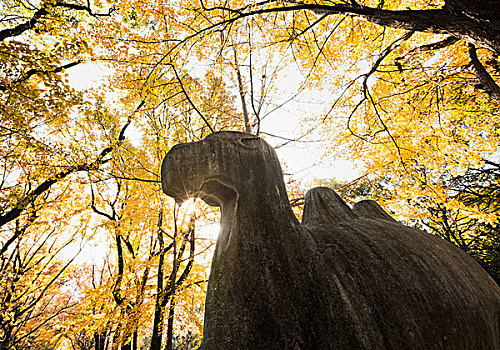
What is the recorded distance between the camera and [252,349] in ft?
3.11

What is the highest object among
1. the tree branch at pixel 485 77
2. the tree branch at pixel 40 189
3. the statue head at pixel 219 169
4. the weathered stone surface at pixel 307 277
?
the tree branch at pixel 40 189

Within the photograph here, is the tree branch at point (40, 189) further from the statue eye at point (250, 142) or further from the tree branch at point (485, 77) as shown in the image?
the tree branch at point (485, 77)

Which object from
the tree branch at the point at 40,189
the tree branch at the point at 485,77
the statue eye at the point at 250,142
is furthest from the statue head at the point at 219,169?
the tree branch at the point at 40,189

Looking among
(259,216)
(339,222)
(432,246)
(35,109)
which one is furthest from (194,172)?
(35,109)

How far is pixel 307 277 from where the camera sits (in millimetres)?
1180

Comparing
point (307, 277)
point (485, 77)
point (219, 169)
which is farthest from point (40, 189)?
point (485, 77)

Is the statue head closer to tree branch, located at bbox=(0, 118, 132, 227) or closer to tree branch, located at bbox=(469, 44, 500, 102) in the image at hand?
tree branch, located at bbox=(469, 44, 500, 102)

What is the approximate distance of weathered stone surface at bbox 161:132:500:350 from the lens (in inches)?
40.2

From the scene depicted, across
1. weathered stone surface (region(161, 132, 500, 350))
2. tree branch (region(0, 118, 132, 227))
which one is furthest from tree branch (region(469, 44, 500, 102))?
tree branch (region(0, 118, 132, 227))

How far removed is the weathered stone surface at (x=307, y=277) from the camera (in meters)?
1.02

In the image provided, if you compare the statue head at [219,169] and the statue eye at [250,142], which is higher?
the statue eye at [250,142]

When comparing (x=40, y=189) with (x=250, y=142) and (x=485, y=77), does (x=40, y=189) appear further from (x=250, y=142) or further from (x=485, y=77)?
(x=485, y=77)

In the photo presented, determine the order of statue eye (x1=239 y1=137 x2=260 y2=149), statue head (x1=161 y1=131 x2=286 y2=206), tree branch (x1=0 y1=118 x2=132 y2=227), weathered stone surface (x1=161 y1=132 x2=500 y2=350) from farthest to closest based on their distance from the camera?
Answer: tree branch (x1=0 y1=118 x2=132 y2=227) < statue eye (x1=239 y1=137 x2=260 y2=149) < statue head (x1=161 y1=131 x2=286 y2=206) < weathered stone surface (x1=161 y1=132 x2=500 y2=350)

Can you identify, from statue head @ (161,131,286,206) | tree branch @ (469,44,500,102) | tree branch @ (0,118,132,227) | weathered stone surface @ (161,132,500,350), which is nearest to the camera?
weathered stone surface @ (161,132,500,350)
